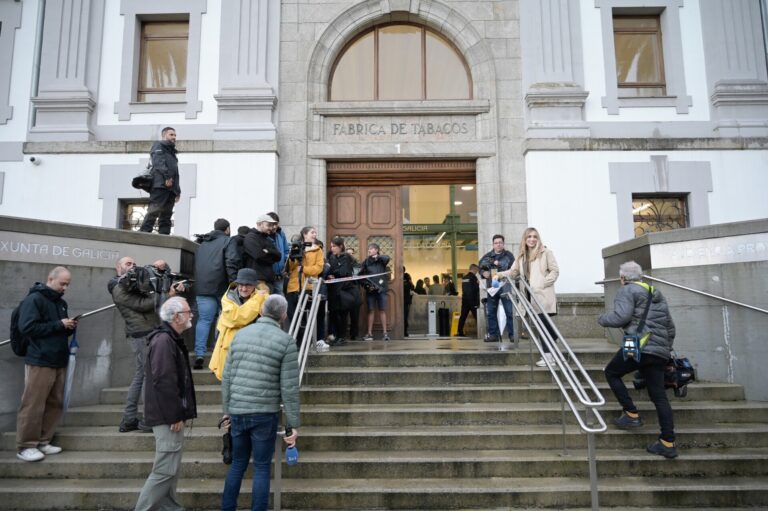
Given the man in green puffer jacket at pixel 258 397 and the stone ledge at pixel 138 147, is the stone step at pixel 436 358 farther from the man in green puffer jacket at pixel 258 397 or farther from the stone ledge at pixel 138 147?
the stone ledge at pixel 138 147

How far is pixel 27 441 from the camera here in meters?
5.71

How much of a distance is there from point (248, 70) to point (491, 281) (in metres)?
6.47

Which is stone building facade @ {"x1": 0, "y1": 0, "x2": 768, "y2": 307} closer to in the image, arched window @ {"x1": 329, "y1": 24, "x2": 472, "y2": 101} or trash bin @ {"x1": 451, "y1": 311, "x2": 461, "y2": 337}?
arched window @ {"x1": 329, "y1": 24, "x2": 472, "y2": 101}

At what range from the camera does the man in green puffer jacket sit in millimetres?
4262

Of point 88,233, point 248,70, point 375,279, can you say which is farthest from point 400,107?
point 88,233

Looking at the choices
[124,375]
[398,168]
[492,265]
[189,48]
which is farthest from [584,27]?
[124,375]

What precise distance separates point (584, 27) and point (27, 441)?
11.7 metres

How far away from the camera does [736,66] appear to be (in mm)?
11039

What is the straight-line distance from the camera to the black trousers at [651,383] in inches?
216

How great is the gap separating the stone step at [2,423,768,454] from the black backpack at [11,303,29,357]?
1.04 m

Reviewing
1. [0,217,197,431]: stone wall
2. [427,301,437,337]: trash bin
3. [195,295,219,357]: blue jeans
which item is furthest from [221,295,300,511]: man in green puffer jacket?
[427,301,437,337]: trash bin

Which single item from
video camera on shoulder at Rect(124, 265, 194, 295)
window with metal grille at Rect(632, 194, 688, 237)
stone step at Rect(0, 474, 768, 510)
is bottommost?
stone step at Rect(0, 474, 768, 510)

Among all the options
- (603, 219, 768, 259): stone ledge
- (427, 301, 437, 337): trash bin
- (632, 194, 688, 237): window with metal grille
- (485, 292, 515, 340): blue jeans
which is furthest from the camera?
(427, 301, 437, 337): trash bin

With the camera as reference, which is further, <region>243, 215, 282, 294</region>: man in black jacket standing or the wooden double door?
the wooden double door
